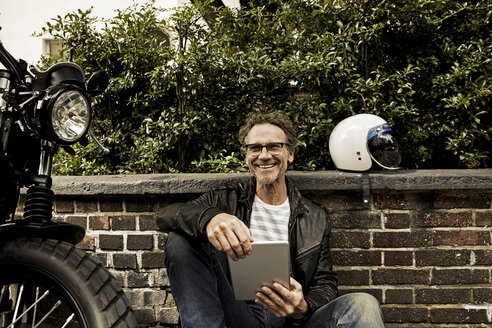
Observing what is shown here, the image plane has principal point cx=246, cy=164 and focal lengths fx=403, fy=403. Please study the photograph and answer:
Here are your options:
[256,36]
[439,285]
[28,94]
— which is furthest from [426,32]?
[28,94]

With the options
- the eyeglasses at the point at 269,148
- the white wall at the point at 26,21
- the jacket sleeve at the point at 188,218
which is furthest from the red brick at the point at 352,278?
the white wall at the point at 26,21

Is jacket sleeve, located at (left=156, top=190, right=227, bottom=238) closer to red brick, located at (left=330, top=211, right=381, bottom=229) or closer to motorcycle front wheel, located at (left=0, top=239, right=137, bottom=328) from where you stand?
motorcycle front wheel, located at (left=0, top=239, right=137, bottom=328)

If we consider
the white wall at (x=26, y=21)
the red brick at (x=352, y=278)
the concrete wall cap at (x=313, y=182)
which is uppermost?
the white wall at (x=26, y=21)

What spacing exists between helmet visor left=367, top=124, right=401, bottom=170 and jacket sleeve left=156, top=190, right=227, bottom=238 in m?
1.13

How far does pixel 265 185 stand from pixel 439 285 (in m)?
1.22

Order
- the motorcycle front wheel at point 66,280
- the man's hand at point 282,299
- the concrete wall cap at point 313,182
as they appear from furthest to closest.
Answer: the concrete wall cap at point 313,182 → the man's hand at point 282,299 → the motorcycle front wheel at point 66,280

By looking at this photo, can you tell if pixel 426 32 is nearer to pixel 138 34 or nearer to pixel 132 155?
pixel 138 34

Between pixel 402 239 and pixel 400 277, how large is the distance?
0.23 metres

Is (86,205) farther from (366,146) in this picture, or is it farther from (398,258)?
(398,258)

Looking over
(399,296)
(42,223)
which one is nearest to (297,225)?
(399,296)

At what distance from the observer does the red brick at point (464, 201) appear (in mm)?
2365

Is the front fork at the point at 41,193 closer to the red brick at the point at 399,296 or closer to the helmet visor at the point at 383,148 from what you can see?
the helmet visor at the point at 383,148

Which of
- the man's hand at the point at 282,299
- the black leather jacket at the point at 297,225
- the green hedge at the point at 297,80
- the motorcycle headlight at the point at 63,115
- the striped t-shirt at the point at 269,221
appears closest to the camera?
the motorcycle headlight at the point at 63,115

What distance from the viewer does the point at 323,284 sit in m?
2.03
